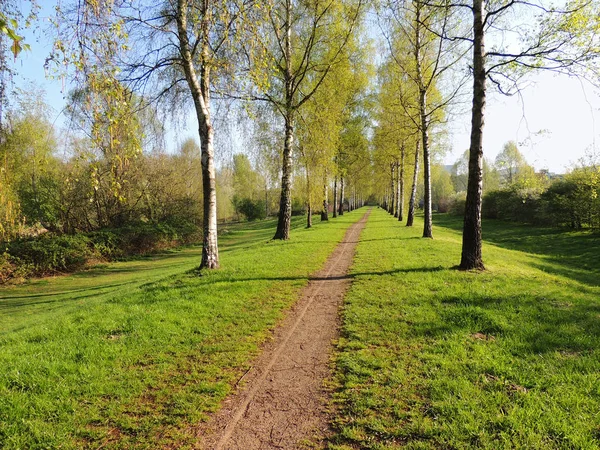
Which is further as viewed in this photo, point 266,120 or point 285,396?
point 266,120

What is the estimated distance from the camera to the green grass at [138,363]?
3230 millimetres

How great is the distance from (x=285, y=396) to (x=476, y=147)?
7898 mm

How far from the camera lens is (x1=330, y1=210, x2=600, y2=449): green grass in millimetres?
3004

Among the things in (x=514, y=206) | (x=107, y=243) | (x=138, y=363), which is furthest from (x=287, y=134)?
(x=514, y=206)

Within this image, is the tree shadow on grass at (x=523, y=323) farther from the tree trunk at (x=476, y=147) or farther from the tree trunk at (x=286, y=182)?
the tree trunk at (x=286, y=182)

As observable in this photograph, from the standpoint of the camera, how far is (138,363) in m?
4.54

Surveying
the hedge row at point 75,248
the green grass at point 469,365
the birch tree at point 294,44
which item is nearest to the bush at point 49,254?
the hedge row at point 75,248

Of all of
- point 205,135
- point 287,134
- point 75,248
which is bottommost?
point 75,248

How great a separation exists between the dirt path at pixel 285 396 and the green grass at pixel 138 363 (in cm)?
25

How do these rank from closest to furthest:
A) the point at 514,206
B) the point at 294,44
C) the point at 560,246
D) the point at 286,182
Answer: the point at 286,182 → the point at 294,44 → the point at 560,246 → the point at 514,206

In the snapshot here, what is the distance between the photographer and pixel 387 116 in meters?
24.2

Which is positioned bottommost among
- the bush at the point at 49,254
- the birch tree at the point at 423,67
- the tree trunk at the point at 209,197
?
the bush at the point at 49,254

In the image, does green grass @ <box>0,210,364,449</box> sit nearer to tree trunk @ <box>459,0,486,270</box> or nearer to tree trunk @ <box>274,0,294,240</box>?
tree trunk @ <box>459,0,486,270</box>

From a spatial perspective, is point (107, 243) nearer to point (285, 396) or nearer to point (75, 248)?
point (75, 248)
